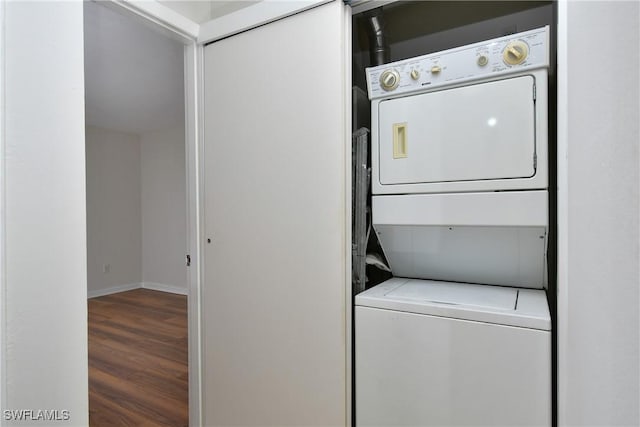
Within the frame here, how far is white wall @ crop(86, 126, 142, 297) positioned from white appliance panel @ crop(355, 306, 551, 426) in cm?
498

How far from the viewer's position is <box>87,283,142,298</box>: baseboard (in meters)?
5.22

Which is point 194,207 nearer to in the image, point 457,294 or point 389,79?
point 389,79

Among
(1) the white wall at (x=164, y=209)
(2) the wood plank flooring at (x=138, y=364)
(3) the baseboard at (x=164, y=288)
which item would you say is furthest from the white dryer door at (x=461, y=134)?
(3) the baseboard at (x=164, y=288)

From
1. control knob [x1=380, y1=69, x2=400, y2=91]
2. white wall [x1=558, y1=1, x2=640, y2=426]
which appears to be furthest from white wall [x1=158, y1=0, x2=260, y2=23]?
white wall [x1=558, y1=1, x2=640, y2=426]

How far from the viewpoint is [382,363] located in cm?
137

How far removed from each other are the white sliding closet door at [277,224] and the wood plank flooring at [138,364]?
0.65 meters

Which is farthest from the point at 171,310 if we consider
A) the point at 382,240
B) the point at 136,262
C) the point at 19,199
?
the point at 19,199

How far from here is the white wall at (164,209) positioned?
5.46m

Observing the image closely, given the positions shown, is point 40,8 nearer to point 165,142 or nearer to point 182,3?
point 182,3

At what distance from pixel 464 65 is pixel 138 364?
3.17m

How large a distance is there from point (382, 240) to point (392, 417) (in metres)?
0.74

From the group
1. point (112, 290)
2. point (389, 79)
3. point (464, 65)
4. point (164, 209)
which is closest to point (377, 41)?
point (389, 79)

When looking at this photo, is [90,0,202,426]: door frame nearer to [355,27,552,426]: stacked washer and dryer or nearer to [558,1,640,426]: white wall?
[355,27,552,426]: stacked washer and dryer

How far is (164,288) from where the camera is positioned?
18.5 feet
